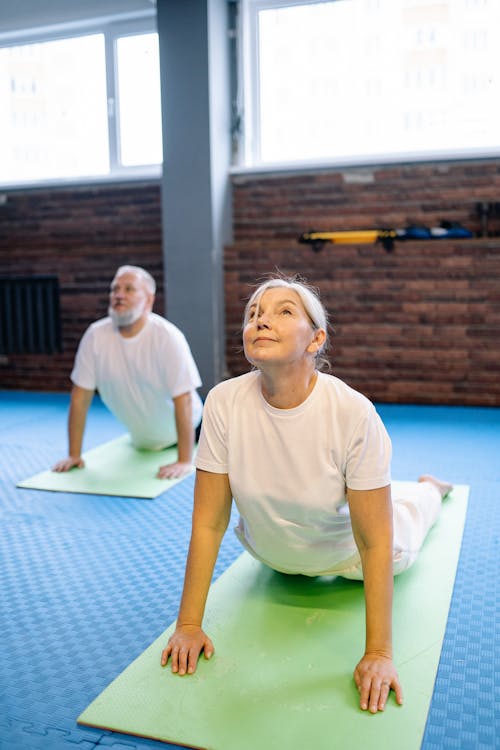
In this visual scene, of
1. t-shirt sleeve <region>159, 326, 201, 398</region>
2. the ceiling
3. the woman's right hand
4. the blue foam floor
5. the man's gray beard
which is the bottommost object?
the blue foam floor

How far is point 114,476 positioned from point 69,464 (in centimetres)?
28

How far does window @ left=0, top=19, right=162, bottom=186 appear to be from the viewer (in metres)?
5.59

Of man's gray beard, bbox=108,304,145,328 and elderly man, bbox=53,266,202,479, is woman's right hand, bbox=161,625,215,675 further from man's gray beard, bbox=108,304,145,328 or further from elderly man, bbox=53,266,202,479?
man's gray beard, bbox=108,304,145,328

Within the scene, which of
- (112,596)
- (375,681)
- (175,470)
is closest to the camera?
(375,681)

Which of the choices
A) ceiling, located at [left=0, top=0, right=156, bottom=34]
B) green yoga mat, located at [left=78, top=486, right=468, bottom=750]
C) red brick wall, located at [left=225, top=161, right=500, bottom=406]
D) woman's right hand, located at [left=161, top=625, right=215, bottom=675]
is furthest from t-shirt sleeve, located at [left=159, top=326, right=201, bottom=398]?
ceiling, located at [left=0, top=0, right=156, bottom=34]

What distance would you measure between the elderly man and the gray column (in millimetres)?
1520

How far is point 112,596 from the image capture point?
7.21 ft

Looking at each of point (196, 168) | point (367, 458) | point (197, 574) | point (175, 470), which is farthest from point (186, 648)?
point (196, 168)

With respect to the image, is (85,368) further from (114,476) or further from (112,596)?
(112,596)

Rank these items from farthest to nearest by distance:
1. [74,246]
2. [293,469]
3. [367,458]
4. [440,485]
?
[74,246]
[440,485]
[293,469]
[367,458]

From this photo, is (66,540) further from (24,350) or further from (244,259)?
(24,350)

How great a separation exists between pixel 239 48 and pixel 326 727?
16.0ft

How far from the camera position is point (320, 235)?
4.97 m

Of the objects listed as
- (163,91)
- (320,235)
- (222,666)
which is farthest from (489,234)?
(222,666)
